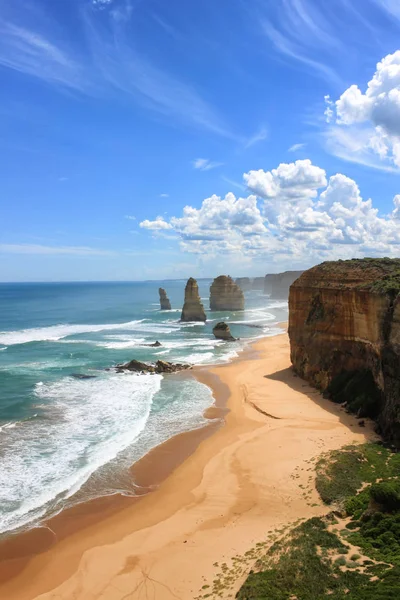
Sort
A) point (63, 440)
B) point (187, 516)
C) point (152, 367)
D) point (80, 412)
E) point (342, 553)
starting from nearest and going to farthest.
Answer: point (342, 553) < point (187, 516) < point (63, 440) < point (80, 412) < point (152, 367)

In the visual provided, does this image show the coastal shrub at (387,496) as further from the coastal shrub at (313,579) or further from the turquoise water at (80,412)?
the turquoise water at (80,412)

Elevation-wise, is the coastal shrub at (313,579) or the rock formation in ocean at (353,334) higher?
the rock formation in ocean at (353,334)

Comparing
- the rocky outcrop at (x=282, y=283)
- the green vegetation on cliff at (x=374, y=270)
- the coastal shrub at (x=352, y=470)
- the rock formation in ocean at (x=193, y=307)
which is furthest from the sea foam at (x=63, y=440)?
the rocky outcrop at (x=282, y=283)

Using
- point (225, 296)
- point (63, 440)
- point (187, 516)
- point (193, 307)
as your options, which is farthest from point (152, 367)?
point (225, 296)

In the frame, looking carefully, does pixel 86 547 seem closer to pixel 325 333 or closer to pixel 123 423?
pixel 123 423

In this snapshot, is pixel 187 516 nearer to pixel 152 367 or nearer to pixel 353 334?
pixel 353 334

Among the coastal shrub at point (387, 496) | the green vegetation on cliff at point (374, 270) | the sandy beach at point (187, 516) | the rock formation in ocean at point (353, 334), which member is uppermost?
the green vegetation on cliff at point (374, 270)
